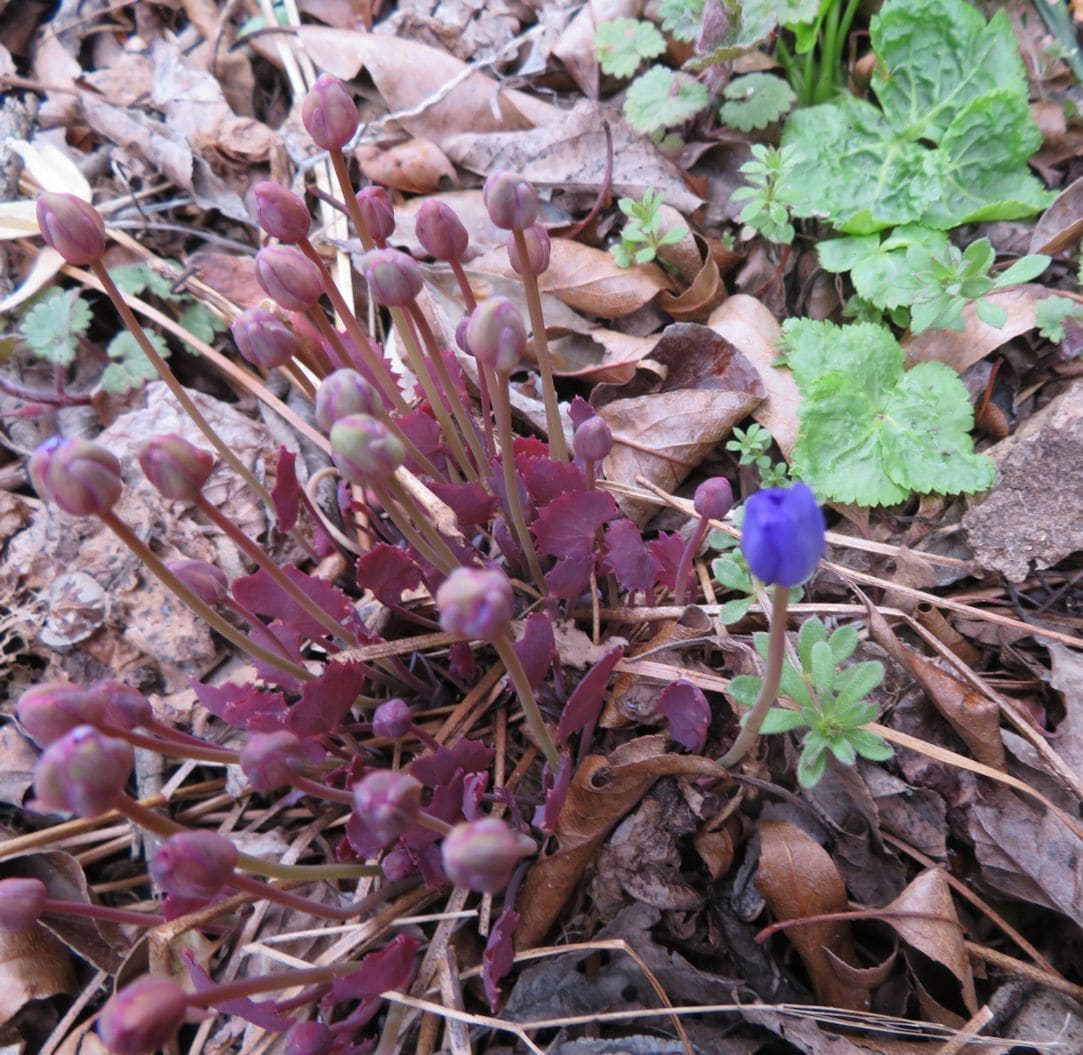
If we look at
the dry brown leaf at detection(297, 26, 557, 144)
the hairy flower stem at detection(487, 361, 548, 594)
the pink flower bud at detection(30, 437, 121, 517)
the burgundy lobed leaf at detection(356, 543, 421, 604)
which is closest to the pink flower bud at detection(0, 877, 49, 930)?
the pink flower bud at detection(30, 437, 121, 517)

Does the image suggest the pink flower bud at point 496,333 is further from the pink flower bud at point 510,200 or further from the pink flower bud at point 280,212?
the pink flower bud at point 280,212

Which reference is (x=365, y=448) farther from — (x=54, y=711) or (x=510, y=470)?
(x=54, y=711)

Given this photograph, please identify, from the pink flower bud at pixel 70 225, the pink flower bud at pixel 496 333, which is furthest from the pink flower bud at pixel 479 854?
the pink flower bud at pixel 70 225

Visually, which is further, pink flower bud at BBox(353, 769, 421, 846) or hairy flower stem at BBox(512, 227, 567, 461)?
hairy flower stem at BBox(512, 227, 567, 461)

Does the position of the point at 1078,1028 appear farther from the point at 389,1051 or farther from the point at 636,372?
the point at 636,372

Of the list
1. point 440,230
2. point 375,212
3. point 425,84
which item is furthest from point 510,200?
point 425,84

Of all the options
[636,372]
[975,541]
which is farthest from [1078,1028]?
[636,372]

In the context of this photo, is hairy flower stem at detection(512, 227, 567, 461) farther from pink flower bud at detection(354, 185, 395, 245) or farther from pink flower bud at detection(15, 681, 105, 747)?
pink flower bud at detection(15, 681, 105, 747)
